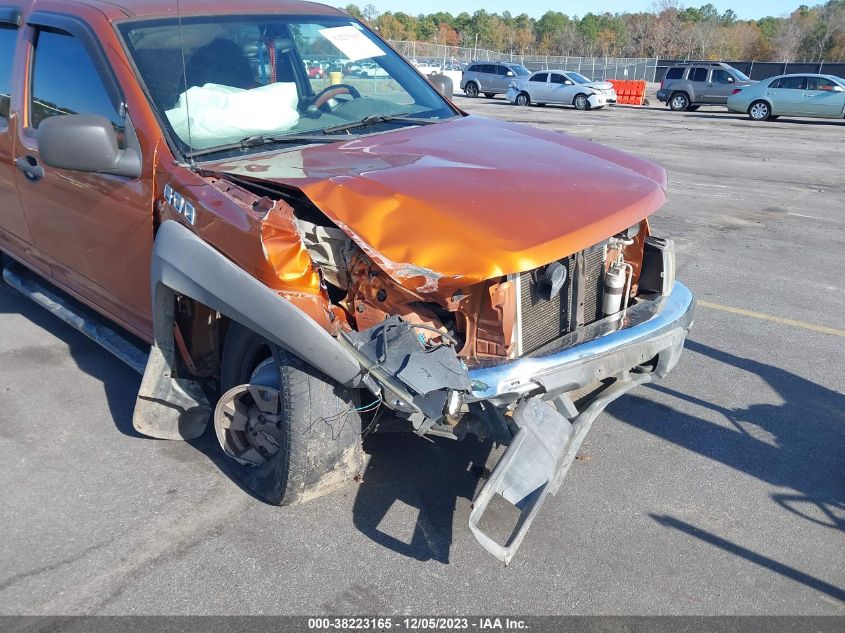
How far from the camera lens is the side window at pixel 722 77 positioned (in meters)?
26.3

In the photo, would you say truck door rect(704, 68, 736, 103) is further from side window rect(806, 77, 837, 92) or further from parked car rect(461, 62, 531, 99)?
parked car rect(461, 62, 531, 99)

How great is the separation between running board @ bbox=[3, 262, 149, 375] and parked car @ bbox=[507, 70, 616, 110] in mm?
25228

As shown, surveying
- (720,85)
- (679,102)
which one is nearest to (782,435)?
(720,85)

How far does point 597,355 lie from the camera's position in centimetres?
293

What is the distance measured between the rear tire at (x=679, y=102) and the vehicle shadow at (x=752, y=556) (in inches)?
1085

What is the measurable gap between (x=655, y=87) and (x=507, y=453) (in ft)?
144

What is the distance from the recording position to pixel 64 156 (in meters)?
3.11

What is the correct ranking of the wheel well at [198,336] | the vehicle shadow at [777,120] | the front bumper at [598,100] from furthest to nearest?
the front bumper at [598,100] → the vehicle shadow at [777,120] → the wheel well at [198,336]

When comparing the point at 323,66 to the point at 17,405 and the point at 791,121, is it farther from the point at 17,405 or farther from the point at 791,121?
the point at 791,121

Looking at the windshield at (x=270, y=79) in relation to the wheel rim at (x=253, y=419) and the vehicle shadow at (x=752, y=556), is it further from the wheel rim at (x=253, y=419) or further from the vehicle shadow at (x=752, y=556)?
the vehicle shadow at (x=752, y=556)

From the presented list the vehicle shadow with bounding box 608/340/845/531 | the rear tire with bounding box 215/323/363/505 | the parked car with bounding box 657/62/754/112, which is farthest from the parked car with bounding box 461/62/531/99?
the rear tire with bounding box 215/323/363/505

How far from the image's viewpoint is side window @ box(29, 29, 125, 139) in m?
3.56

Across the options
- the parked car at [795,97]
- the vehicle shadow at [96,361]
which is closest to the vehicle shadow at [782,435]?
the vehicle shadow at [96,361]

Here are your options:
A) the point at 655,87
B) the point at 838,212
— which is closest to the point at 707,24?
the point at 655,87
